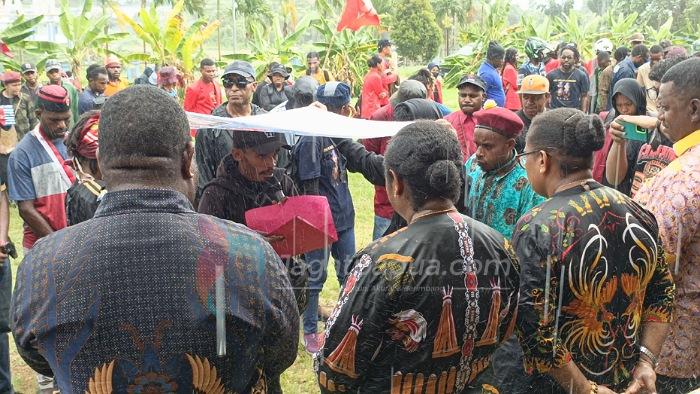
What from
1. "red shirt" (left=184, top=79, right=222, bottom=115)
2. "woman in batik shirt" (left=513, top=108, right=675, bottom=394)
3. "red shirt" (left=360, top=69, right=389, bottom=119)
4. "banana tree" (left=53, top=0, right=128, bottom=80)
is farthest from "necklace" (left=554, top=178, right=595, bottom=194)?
"banana tree" (left=53, top=0, right=128, bottom=80)

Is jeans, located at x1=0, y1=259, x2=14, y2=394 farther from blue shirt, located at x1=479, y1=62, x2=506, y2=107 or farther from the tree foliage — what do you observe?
the tree foliage

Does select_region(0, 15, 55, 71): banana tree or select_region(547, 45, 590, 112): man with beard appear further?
select_region(547, 45, 590, 112): man with beard

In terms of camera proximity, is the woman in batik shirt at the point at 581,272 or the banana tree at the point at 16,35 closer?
the woman in batik shirt at the point at 581,272

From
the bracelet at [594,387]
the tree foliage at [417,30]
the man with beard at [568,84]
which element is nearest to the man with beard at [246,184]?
the bracelet at [594,387]

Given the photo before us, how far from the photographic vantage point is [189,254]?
184 cm

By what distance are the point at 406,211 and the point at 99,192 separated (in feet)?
5.67

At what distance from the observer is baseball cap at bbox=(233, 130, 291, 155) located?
3689 mm

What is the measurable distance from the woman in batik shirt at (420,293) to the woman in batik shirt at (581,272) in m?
0.30

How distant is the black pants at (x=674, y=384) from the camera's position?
3.18m

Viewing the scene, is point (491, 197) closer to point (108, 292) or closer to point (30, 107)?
point (108, 292)

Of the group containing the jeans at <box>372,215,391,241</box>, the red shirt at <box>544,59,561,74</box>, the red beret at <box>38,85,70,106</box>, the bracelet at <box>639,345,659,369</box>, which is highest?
the red beret at <box>38,85,70,106</box>

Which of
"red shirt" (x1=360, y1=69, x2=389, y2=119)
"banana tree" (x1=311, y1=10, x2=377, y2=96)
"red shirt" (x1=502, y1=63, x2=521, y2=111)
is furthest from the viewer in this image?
"banana tree" (x1=311, y1=10, x2=377, y2=96)

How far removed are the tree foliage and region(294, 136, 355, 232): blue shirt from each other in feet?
97.4

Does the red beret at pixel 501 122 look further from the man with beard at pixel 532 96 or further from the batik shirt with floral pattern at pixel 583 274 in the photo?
the man with beard at pixel 532 96
